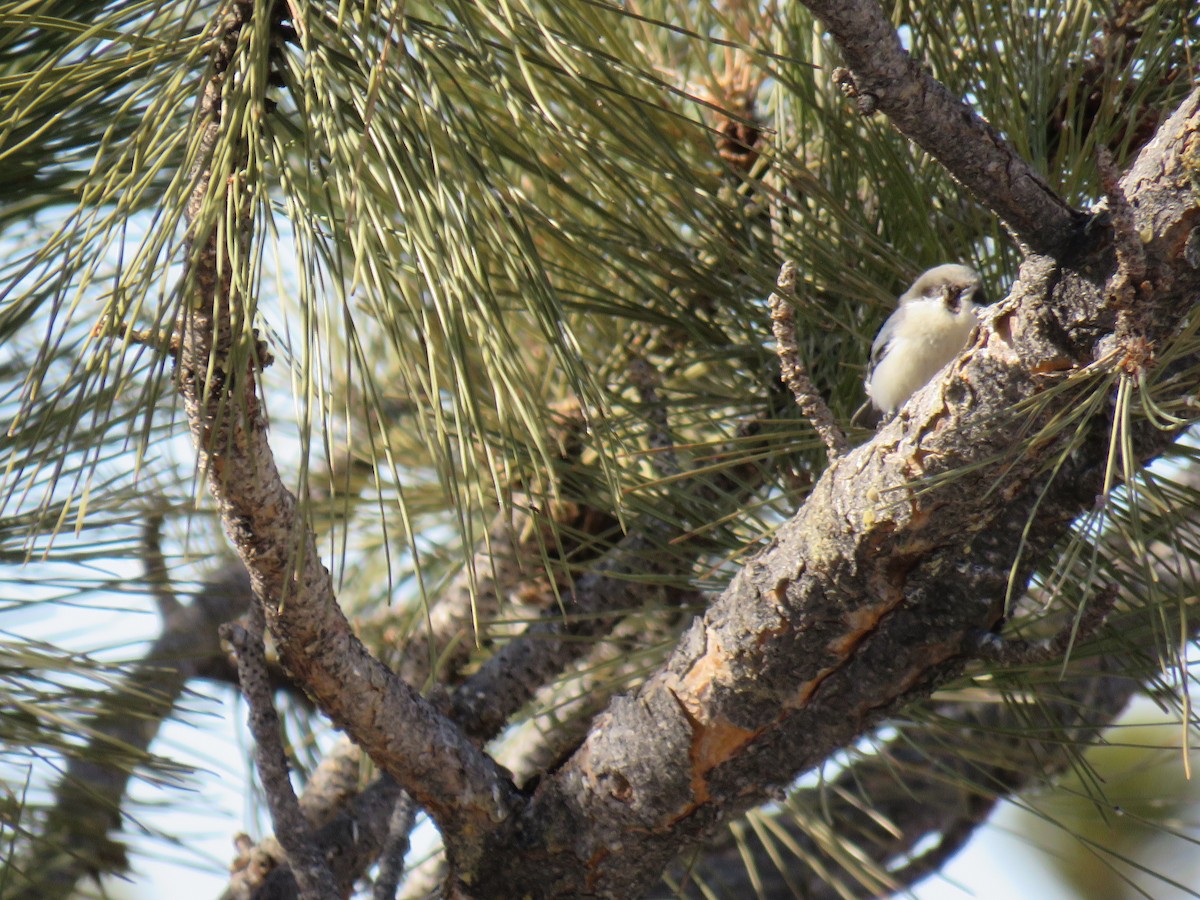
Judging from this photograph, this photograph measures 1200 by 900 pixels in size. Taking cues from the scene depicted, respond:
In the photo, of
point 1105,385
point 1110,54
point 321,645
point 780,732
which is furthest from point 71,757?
point 1110,54

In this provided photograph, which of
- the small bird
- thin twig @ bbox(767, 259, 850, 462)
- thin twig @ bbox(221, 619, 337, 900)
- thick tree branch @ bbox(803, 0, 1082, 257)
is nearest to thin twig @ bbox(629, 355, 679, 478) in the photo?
the small bird

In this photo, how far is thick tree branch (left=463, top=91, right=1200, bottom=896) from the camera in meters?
0.81

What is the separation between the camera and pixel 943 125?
76cm

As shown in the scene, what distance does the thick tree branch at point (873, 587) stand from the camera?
0.81m

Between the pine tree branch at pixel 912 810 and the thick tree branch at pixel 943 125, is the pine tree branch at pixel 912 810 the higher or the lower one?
the lower one

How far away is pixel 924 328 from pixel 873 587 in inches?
12.6

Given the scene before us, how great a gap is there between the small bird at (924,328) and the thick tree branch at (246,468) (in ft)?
1.86

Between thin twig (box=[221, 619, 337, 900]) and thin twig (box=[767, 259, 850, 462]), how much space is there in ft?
1.67

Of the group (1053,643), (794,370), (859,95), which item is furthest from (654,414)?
(859,95)

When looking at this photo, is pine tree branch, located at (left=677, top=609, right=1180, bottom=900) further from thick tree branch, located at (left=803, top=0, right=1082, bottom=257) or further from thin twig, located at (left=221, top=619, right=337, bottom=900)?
thick tree branch, located at (left=803, top=0, right=1082, bottom=257)

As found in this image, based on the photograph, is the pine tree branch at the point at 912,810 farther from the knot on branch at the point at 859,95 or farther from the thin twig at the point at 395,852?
the knot on branch at the point at 859,95

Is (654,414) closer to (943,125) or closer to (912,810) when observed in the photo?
(943,125)

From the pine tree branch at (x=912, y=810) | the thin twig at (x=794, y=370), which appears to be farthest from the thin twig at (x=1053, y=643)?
the pine tree branch at (x=912, y=810)

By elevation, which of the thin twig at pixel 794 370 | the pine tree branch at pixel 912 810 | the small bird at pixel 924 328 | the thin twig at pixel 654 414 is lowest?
the pine tree branch at pixel 912 810
